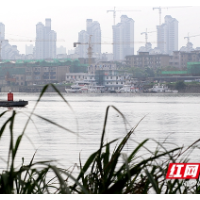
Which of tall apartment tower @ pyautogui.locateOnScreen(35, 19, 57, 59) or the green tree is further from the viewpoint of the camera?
tall apartment tower @ pyautogui.locateOnScreen(35, 19, 57, 59)

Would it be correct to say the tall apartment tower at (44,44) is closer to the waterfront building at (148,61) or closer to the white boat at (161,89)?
the waterfront building at (148,61)

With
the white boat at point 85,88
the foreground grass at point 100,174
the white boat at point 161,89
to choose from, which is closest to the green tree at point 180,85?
the white boat at point 161,89

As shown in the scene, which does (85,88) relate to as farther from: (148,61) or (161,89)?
(148,61)

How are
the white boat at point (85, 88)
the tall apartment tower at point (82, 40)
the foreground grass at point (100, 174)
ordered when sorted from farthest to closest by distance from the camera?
the tall apartment tower at point (82, 40) < the white boat at point (85, 88) < the foreground grass at point (100, 174)

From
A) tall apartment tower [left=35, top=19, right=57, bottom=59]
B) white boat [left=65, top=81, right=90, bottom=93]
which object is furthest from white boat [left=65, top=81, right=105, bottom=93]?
tall apartment tower [left=35, top=19, right=57, bottom=59]

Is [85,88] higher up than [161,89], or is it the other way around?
[85,88]

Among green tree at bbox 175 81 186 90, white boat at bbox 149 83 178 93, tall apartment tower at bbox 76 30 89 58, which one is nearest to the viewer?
green tree at bbox 175 81 186 90

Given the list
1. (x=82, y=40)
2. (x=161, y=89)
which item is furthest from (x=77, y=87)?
(x=82, y=40)

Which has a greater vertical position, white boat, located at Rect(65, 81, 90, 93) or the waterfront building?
the waterfront building

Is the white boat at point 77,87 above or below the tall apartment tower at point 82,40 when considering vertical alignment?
below

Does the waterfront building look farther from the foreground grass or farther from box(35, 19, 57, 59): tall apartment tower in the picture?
the foreground grass

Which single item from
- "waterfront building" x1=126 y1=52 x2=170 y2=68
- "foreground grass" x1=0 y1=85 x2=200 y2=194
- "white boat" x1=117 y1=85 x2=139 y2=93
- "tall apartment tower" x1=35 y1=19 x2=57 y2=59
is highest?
"tall apartment tower" x1=35 y1=19 x2=57 y2=59

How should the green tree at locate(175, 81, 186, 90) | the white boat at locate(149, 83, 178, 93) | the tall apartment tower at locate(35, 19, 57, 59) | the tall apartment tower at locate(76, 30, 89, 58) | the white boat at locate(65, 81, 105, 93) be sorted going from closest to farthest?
the green tree at locate(175, 81, 186, 90) → the white boat at locate(149, 83, 178, 93) → the white boat at locate(65, 81, 105, 93) → the tall apartment tower at locate(35, 19, 57, 59) → the tall apartment tower at locate(76, 30, 89, 58)
